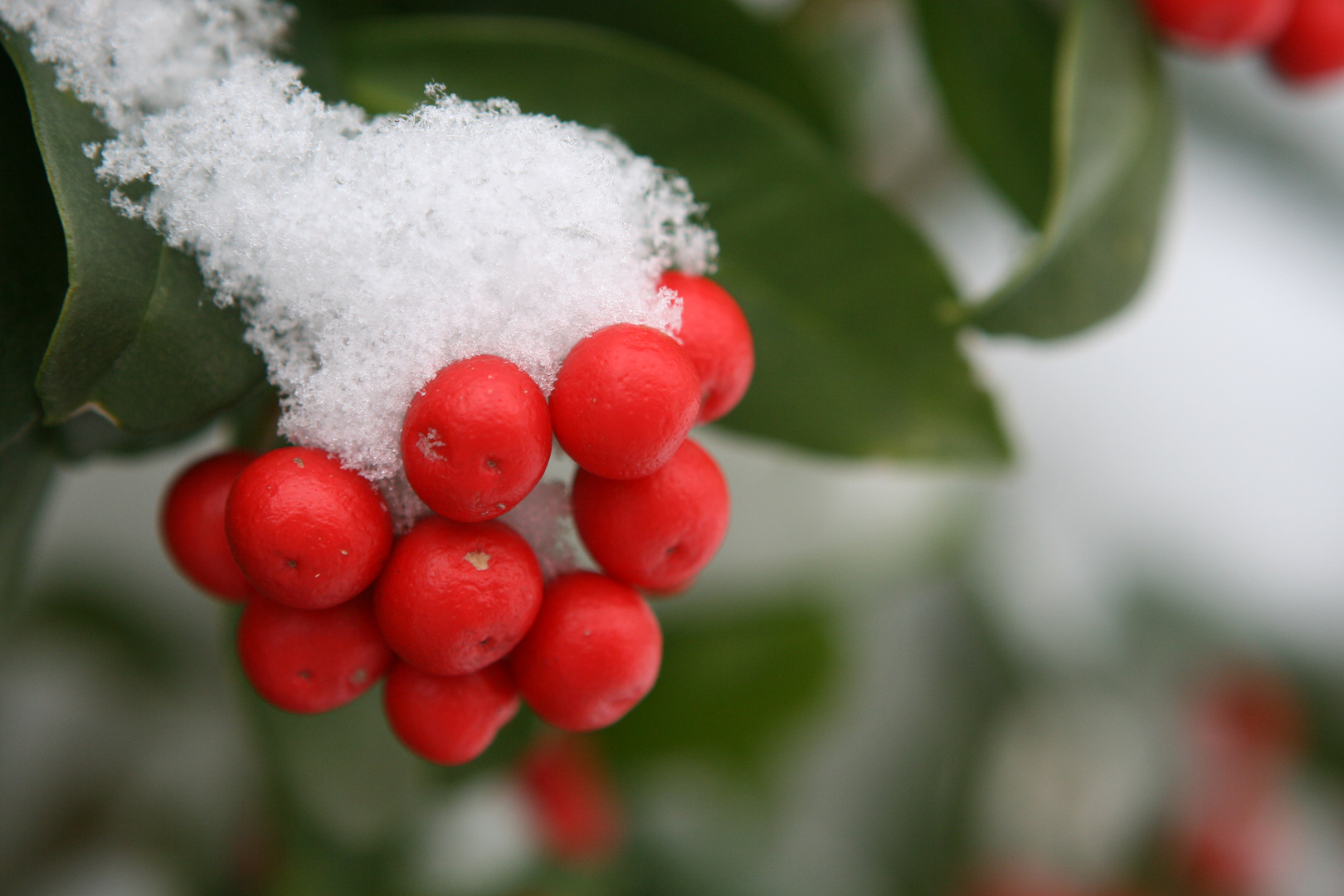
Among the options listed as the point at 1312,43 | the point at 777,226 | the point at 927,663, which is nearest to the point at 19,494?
the point at 777,226

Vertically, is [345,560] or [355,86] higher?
[355,86]

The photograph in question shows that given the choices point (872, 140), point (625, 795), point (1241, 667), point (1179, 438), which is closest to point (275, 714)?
point (625, 795)

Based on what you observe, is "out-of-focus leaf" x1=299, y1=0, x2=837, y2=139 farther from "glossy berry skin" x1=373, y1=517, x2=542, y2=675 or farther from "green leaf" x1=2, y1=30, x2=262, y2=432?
"glossy berry skin" x1=373, y1=517, x2=542, y2=675

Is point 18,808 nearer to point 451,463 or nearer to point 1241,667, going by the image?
point 451,463

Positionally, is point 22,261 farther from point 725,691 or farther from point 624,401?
point 725,691

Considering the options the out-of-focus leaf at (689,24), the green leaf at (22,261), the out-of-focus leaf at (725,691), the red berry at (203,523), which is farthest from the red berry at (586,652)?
the out-of-focus leaf at (725,691)

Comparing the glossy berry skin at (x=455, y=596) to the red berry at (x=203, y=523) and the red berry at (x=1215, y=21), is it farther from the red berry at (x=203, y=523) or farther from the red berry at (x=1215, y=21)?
the red berry at (x=1215, y=21)

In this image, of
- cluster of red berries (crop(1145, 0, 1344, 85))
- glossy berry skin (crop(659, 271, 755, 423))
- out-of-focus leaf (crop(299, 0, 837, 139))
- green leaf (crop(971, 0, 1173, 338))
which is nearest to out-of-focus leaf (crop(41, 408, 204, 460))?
glossy berry skin (crop(659, 271, 755, 423))
